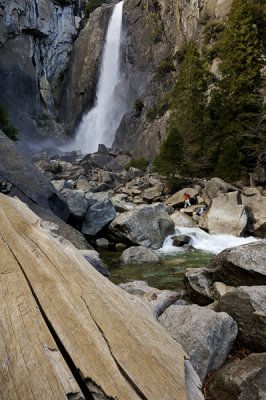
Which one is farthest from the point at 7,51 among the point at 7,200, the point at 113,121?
the point at 7,200

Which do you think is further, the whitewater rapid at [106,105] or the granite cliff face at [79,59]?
the whitewater rapid at [106,105]

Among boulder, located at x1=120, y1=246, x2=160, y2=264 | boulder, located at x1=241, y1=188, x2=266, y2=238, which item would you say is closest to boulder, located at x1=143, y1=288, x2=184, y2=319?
boulder, located at x1=120, y1=246, x2=160, y2=264

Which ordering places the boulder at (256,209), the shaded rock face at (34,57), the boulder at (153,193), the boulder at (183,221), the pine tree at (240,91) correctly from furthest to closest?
the shaded rock face at (34,57) → the pine tree at (240,91) → the boulder at (153,193) → the boulder at (183,221) → the boulder at (256,209)

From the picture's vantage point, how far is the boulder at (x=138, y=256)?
987 cm

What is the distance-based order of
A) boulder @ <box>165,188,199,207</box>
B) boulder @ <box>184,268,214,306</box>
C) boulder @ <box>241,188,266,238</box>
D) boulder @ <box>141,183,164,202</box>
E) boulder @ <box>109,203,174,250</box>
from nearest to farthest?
boulder @ <box>184,268,214,306</box>
boulder @ <box>109,203,174,250</box>
boulder @ <box>241,188,266,238</box>
boulder @ <box>165,188,199,207</box>
boulder @ <box>141,183,164,202</box>

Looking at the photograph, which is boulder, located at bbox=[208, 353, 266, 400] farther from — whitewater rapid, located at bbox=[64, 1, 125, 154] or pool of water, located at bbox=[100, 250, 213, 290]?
whitewater rapid, located at bbox=[64, 1, 125, 154]

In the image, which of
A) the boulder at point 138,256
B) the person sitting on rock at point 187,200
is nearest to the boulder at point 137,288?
the boulder at point 138,256

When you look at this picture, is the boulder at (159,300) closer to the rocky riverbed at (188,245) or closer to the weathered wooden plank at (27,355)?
the rocky riverbed at (188,245)

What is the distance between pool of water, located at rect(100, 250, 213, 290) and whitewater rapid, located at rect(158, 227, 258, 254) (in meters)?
0.49

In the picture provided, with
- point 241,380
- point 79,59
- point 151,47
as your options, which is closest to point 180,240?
point 241,380

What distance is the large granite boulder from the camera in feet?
32.4

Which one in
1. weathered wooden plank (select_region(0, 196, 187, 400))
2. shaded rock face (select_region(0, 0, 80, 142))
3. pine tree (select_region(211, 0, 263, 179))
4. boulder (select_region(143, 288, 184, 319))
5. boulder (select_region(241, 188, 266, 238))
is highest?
shaded rock face (select_region(0, 0, 80, 142))

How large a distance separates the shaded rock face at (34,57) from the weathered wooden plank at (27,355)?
56521mm

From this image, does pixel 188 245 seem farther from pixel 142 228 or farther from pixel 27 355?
pixel 27 355
